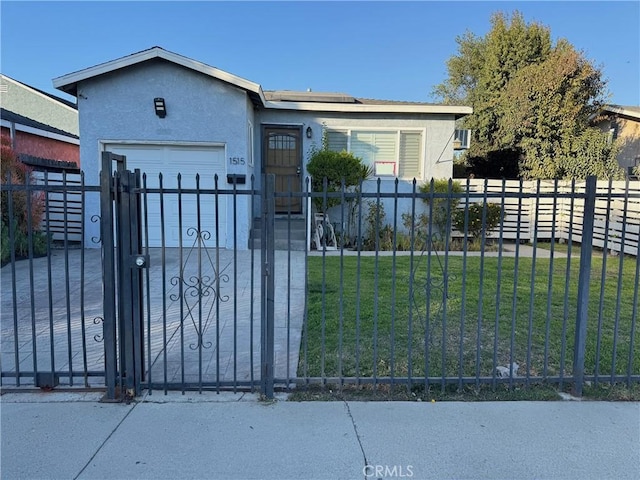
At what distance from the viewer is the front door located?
11836 millimetres

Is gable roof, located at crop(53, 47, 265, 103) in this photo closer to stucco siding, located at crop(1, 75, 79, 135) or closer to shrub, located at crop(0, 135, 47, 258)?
shrub, located at crop(0, 135, 47, 258)

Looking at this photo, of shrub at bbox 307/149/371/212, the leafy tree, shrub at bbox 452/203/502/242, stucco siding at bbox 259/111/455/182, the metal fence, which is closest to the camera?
the metal fence

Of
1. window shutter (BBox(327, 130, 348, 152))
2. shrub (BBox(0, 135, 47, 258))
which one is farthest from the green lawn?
shrub (BBox(0, 135, 47, 258))

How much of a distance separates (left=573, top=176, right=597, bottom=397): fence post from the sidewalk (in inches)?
8.7

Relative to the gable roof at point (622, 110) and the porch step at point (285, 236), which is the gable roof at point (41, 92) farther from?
the gable roof at point (622, 110)

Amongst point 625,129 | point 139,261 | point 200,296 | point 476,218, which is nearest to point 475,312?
point 200,296

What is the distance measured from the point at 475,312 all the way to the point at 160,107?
25.0ft

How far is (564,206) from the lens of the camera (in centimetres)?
1262

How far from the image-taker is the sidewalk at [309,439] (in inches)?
98.7

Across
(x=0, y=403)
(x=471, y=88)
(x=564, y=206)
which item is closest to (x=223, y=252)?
(x=0, y=403)

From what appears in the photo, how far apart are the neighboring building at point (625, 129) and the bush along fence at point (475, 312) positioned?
8.19 m

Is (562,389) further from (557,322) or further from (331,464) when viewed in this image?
(331,464)

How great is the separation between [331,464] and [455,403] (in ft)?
3.96

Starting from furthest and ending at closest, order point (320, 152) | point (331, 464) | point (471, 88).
A: point (471, 88)
point (320, 152)
point (331, 464)
